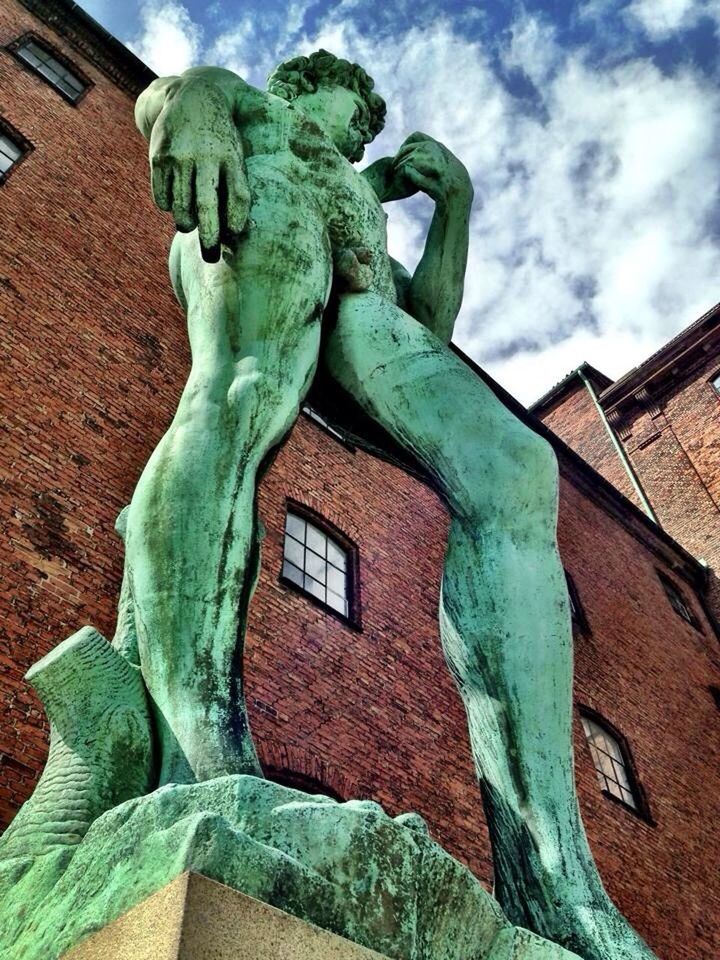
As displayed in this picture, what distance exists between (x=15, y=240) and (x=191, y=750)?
8.46 metres

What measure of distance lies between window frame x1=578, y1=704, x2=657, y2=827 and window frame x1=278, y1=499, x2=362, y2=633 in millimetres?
4045

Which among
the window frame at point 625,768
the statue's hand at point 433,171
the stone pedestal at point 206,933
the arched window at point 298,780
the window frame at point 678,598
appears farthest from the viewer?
the window frame at point 678,598

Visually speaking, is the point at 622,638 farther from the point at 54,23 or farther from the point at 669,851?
the point at 54,23

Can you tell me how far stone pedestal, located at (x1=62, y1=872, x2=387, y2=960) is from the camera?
0.81m

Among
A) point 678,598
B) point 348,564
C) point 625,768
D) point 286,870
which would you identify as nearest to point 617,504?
point 678,598

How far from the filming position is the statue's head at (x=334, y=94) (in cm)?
258

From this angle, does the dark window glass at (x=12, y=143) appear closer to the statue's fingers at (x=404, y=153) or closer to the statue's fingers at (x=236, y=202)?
the statue's fingers at (x=404, y=153)

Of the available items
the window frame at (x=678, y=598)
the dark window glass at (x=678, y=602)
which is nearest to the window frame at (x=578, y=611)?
the window frame at (x=678, y=598)

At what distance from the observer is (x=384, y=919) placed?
979 millimetres

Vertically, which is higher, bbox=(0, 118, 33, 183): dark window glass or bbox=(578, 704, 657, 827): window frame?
bbox=(0, 118, 33, 183): dark window glass

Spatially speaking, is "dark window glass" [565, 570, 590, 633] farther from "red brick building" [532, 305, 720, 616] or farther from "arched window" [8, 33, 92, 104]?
"arched window" [8, 33, 92, 104]

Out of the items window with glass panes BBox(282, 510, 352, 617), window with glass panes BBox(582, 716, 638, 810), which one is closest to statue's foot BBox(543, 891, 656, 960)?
window with glass panes BBox(282, 510, 352, 617)

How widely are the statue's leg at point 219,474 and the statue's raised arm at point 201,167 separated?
0.08m

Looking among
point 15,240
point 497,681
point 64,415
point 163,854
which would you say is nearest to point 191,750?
point 163,854
